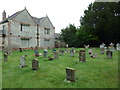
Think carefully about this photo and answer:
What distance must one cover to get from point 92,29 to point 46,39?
13.3 metres

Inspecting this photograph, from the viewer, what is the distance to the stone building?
26.6m

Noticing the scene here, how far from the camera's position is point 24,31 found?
2934 cm

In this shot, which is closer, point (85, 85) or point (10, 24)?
point (85, 85)

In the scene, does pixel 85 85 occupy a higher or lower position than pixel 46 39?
lower

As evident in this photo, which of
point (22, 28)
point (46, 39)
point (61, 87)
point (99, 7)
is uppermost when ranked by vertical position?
point (99, 7)

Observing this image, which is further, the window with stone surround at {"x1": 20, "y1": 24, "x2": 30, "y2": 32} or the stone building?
the window with stone surround at {"x1": 20, "y1": 24, "x2": 30, "y2": 32}

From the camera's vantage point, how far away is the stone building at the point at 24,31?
2662 centimetres

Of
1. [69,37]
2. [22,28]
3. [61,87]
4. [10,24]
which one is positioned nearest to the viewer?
[61,87]

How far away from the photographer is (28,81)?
6449mm

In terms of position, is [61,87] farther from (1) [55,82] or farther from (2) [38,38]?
(2) [38,38]

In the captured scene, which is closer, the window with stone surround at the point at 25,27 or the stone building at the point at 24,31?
the stone building at the point at 24,31

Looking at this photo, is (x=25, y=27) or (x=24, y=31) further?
(x=25, y=27)

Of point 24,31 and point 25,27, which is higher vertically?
point 25,27

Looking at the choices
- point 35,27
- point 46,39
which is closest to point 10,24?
point 35,27
